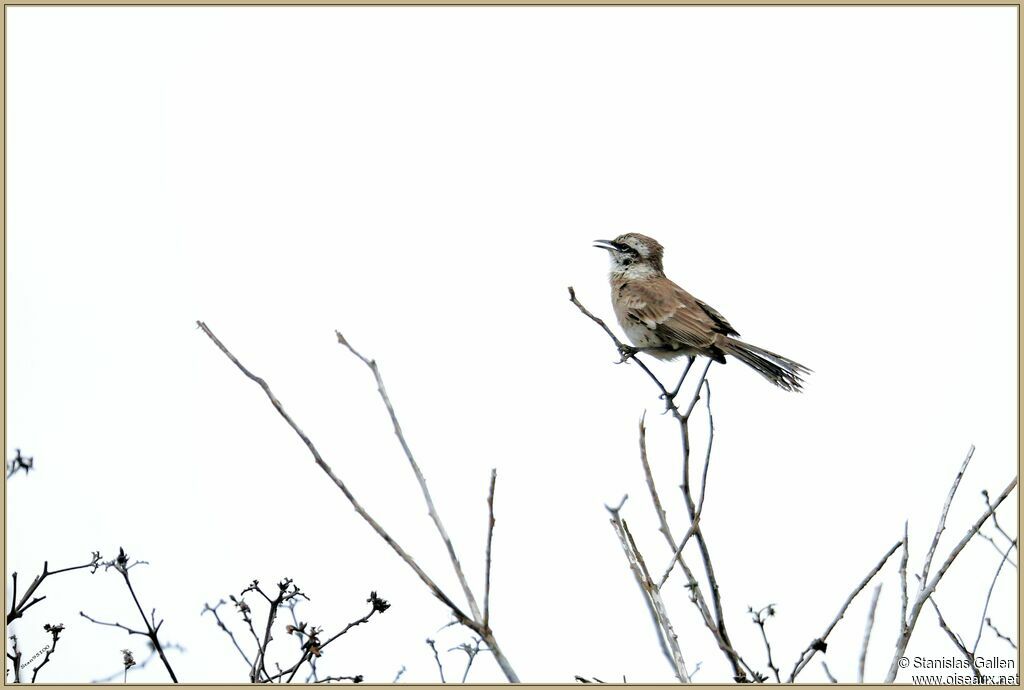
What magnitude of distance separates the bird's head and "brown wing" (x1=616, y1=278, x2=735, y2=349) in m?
0.50

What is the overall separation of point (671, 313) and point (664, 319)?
0.09 m

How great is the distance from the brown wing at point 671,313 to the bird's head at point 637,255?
50 cm

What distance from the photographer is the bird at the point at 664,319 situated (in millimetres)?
7500

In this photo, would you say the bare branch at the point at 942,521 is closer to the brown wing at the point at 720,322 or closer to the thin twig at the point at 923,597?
the thin twig at the point at 923,597

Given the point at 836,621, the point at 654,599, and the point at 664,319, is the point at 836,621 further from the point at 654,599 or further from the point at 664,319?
the point at 664,319

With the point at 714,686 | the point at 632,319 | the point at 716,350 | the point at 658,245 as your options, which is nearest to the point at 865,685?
the point at 714,686

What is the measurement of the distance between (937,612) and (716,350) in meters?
3.81

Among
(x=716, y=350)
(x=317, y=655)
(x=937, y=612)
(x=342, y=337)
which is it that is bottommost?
(x=937, y=612)

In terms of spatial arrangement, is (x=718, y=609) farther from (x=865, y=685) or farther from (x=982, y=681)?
(x=982, y=681)

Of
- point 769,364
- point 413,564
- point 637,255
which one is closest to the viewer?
point 413,564

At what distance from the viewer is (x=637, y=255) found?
9453mm

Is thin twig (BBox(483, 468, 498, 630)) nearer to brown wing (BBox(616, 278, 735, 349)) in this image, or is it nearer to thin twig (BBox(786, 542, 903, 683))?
thin twig (BBox(786, 542, 903, 683))

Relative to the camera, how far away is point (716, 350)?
7.67 m

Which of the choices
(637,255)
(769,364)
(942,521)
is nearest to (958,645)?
(942,521)
